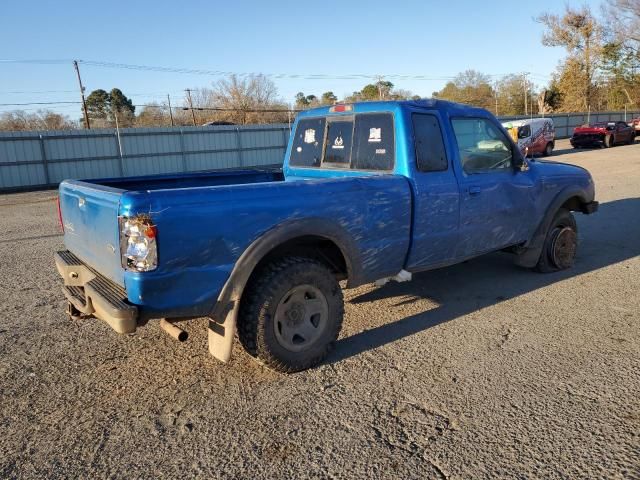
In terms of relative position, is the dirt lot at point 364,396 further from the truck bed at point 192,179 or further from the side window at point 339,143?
the side window at point 339,143

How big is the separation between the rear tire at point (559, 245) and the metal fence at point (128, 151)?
61.2 ft

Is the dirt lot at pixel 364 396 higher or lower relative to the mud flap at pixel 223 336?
lower

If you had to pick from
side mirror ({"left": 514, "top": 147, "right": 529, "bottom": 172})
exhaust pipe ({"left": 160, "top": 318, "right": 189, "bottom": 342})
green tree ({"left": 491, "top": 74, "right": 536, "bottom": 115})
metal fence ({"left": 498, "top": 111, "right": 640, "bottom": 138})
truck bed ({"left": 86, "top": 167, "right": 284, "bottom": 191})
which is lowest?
exhaust pipe ({"left": 160, "top": 318, "right": 189, "bottom": 342})

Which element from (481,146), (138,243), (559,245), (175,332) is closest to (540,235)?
(559,245)

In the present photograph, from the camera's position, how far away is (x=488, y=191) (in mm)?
4898

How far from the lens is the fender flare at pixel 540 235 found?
570cm

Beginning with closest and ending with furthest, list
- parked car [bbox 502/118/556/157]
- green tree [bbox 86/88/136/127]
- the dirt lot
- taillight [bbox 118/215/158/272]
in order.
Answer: the dirt lot → taillight [bbox 118/215/158/272] → parked car [bbox 502/118/556/157] → green tree [bbox 86/88/136/127]

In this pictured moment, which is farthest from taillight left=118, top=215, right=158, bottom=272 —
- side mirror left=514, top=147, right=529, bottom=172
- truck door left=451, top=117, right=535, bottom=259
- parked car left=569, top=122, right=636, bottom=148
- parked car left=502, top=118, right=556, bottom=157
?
parked car left=569, top=122, right=636, bottom=148

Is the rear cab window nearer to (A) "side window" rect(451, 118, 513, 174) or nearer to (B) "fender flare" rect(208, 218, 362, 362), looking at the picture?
(A) "side window" rect(451, 118, 513, 174)

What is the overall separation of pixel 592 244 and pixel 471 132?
3.84 m

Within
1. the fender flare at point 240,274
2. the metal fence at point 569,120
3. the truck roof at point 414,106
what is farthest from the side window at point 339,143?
the metal fence at point 569,120

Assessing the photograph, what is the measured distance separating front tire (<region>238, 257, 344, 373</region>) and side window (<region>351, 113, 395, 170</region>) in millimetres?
1188

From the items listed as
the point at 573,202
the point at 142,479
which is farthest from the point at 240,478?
the point at 573,202

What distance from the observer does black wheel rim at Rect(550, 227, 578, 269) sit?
19.7 ft
